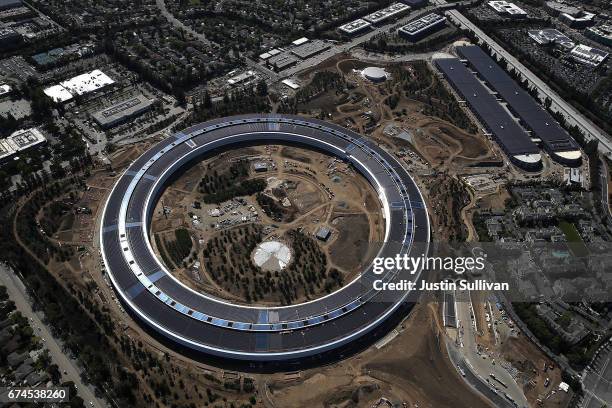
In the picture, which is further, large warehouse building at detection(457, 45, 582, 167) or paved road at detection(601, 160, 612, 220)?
large warehouse building at detection(457, 45, 582, 167)

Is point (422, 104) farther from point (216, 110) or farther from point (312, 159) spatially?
point (216, 110)

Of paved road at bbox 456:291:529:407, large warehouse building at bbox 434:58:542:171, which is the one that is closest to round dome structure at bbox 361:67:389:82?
large warehouse building at bbox 434:58:542:171

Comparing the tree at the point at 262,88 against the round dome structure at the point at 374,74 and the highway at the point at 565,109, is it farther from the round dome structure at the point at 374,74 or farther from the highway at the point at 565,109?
the highway at the point at 565,109

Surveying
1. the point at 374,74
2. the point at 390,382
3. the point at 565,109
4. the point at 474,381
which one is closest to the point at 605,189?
the point at 565,109

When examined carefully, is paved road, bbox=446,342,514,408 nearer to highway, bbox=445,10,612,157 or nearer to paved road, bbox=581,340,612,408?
paved road, bbox=581,340,612,408

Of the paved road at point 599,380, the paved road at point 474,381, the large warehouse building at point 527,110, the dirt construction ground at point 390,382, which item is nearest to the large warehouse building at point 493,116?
the large warehouse building at point 527,110

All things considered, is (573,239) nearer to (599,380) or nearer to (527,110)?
(599,380)

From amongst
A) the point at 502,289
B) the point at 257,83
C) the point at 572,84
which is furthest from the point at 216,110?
the point at 572,84
